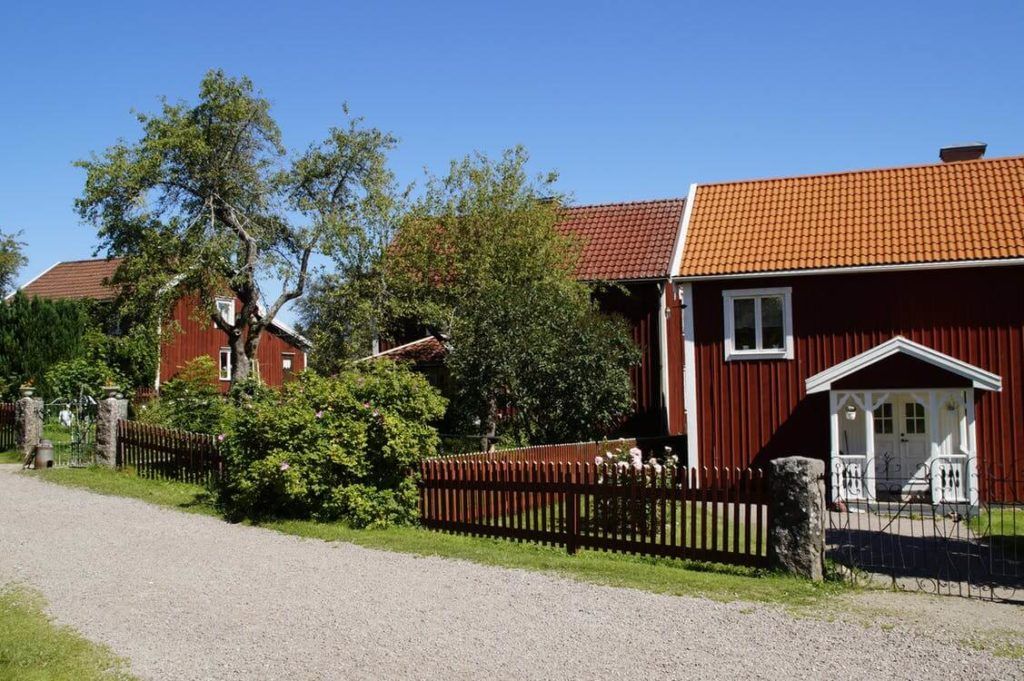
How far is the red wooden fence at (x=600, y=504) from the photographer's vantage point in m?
10.6

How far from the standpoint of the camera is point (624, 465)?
11.8 metres

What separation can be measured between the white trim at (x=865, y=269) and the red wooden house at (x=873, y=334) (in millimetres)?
30

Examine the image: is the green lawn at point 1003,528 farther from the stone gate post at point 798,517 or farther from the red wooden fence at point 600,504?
the red wooden fence at point 600,504

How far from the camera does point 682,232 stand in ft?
71.0

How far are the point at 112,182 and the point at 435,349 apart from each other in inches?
375

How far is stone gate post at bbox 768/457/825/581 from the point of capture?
32.2ft

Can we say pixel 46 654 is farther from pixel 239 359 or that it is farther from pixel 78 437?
pixel 239 359

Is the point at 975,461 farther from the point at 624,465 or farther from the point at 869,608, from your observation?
the point at 869,608

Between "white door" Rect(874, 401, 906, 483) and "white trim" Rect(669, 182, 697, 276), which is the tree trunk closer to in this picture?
"white trim" Rect(669, 182, 697, 276)

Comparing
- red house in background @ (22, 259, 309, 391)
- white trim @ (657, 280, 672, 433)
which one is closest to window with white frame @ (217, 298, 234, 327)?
red house in background @ (22, 259, 309, 391)

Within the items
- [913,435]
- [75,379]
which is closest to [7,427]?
[75,379]

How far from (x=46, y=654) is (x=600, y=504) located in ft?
22.1

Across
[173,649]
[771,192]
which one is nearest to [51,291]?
[771,192]

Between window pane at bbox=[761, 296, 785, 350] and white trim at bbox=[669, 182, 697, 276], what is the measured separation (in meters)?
2.00
